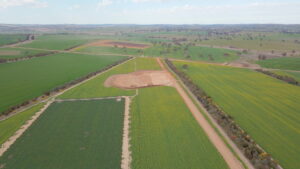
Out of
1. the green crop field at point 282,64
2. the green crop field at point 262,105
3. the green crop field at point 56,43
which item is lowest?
the green crop field at point 262,105

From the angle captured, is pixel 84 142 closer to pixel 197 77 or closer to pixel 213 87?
pixel 213 87

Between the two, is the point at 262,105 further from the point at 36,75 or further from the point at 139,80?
the point at 36,75

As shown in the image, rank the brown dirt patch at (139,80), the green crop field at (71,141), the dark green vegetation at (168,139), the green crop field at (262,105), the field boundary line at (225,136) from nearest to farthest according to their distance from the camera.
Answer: the green crop field at (71,141) → the dark green vegetation at (168,139) → the field boundary line at (225,136) → the green crop field at (262,105) → the brown dirt patch at (139,80)

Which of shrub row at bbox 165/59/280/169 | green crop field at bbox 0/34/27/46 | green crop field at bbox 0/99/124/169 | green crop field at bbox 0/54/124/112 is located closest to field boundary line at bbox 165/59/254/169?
shrub row at bbox 165/59/280/169

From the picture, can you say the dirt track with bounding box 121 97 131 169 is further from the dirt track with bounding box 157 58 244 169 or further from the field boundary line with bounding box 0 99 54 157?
the field boundary line with bounding box 0 99 54 157

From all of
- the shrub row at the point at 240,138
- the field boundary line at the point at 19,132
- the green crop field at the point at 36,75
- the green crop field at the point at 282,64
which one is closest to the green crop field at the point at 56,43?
the green crop field at the point at 36,75

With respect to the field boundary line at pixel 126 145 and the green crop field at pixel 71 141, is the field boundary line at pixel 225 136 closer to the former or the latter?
the field boundary line at pixel 126 145
